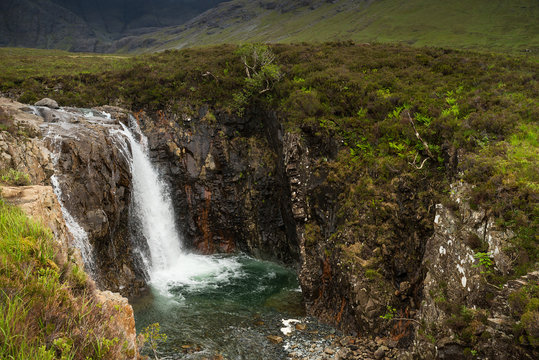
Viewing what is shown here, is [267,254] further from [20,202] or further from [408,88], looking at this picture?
[20,202]

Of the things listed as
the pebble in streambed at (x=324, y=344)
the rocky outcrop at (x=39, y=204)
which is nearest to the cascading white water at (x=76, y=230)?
the rocky outcrop at (x=39, y=204)

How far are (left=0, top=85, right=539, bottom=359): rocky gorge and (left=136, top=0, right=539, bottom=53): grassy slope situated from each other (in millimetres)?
60936

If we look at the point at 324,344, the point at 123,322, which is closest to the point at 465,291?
the point at 324,344

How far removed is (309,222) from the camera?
18.8 m

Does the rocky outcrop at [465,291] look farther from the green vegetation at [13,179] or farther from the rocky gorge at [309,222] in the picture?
the green vegetation at [13,179]

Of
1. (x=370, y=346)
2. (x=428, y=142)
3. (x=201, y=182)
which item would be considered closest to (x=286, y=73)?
(x=201, y=182)

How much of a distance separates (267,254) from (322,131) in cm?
1165

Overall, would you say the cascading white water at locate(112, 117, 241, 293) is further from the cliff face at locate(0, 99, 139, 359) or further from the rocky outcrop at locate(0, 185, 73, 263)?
the rocky outcrop at locate(0, 185, 73, 263)

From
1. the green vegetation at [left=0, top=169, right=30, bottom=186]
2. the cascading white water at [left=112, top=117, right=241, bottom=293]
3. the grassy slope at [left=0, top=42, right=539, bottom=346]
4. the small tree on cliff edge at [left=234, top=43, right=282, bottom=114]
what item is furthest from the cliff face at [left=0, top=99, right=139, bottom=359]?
the small tree on cliff edge at [left=234, top=43, right=282, bottom=114]

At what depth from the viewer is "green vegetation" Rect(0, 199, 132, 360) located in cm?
318

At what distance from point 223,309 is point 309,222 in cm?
752

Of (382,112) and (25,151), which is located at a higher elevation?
(25,151)

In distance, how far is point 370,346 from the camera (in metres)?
12.7

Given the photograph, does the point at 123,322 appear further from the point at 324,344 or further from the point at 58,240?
the point at 324,344
